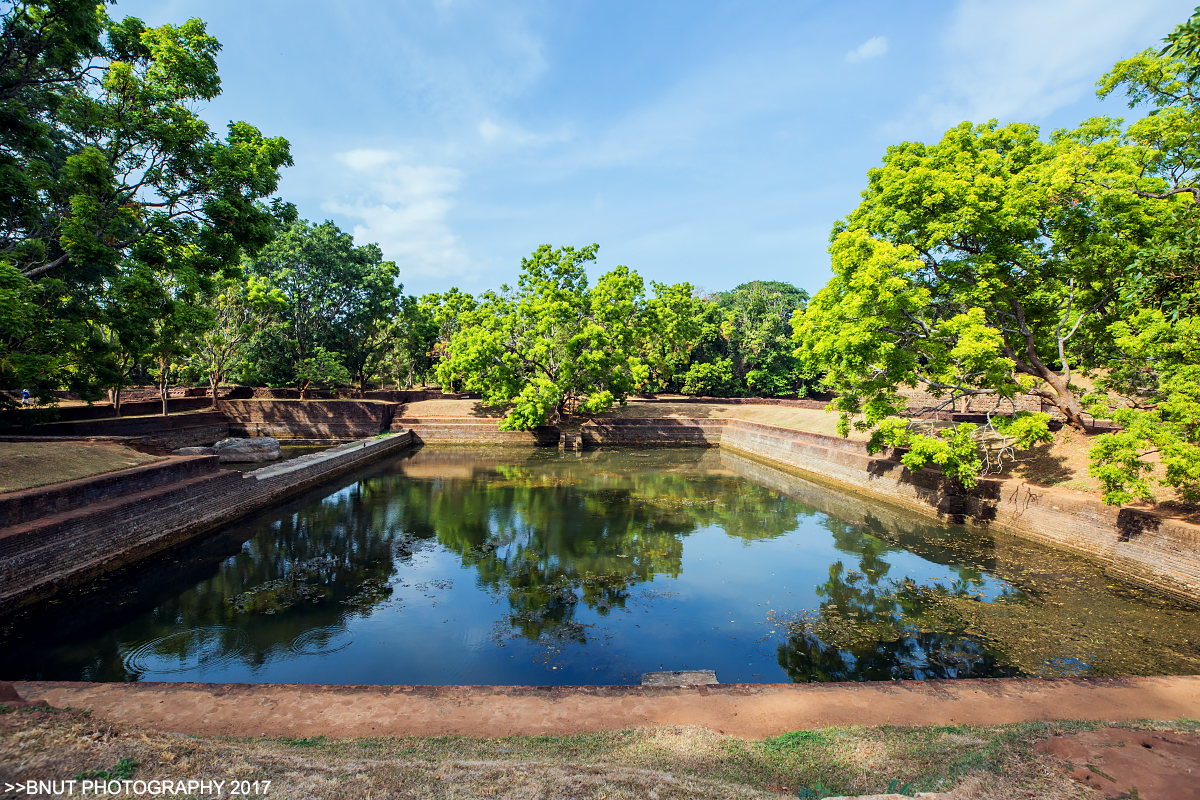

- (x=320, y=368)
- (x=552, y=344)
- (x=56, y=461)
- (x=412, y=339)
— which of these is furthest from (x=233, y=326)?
(x=56, y=461)

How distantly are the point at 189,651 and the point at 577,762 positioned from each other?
576 cm

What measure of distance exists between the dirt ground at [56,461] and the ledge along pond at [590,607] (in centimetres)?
211

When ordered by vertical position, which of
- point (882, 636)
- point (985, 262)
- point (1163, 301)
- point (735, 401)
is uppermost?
point (985, 262)

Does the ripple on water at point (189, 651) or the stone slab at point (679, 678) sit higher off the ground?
the stone slab at point (679, 678)

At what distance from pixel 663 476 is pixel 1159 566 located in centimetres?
1251

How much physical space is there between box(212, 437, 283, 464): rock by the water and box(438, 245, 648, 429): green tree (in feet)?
28.8

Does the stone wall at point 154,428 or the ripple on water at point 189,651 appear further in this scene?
the stone wall at point 154,428

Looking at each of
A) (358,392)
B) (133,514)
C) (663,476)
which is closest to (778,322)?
(663,476)

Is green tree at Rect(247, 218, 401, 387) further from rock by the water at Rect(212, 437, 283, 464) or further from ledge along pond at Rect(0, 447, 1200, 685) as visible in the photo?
ledge along pond at Rect(0, 447, 1200, 685)

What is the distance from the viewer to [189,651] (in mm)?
6391

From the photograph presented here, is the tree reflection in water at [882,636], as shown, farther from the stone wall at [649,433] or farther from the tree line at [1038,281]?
the stone wall at [649,433]

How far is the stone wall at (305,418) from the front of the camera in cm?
2648

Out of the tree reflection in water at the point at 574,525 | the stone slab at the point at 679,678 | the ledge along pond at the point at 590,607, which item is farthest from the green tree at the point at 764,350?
the stone slab at the point at 679,678

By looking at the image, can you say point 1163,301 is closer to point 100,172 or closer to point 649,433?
point 100,172
